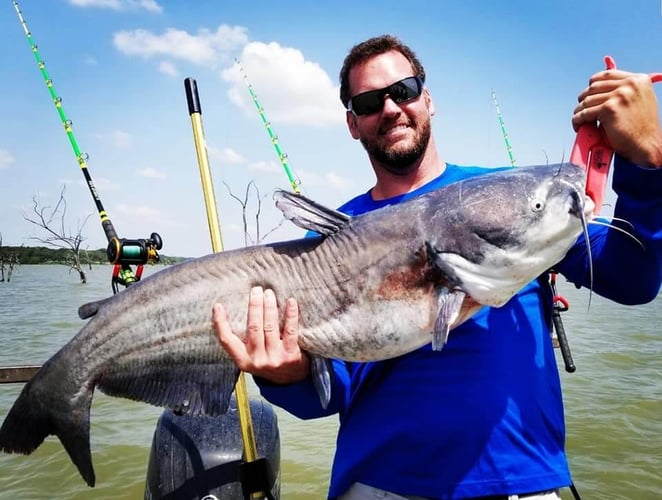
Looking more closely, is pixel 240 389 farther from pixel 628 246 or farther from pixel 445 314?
pixel 628 246

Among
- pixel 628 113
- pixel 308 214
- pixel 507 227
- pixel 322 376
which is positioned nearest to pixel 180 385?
pixel 322 376

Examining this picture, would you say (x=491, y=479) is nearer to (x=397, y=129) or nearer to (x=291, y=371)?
(x=291, y=371)

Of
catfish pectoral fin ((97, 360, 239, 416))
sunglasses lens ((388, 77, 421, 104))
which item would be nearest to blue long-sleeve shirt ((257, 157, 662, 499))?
catfish pectoral fin ((97, 360, 239, 416))

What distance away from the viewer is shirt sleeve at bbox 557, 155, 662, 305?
6.11 feet

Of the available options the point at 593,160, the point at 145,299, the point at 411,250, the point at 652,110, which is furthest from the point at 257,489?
the point at 652,110

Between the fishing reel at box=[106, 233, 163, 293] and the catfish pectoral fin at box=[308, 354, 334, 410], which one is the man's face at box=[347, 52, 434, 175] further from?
the fishing reel at box=[106, 233, 163, 293]

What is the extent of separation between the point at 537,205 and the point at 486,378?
0.73 meters

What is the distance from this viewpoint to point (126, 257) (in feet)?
12.0

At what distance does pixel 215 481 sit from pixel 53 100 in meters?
5.62

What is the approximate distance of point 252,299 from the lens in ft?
7.13

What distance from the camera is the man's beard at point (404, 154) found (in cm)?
274

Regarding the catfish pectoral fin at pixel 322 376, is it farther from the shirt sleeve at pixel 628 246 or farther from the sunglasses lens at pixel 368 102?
the sunglasses lens at pixel 368 102

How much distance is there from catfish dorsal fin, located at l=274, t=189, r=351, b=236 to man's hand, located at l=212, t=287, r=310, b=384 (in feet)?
1.12

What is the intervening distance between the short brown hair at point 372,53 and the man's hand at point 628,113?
4.49ft
